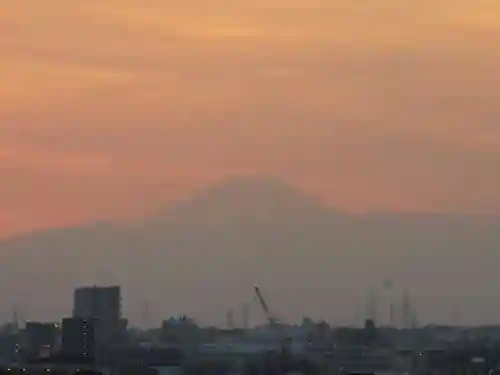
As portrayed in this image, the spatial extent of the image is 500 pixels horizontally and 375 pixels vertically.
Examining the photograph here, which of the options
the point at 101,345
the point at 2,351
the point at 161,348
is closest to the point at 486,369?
the point at 101,345

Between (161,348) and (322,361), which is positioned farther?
(161,348)

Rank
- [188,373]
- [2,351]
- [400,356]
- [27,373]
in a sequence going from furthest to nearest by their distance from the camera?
[2,351] → [400,356] → [188,373] → [27,373]

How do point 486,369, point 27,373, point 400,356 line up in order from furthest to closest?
point 400,356 < point 486,369 < point 27,373

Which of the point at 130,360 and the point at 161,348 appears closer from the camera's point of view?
the point at 130,360

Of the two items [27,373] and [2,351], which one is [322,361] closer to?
[2,351]

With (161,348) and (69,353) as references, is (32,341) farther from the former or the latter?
(69,353)

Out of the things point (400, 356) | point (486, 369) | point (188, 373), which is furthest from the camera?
point (400, 356)

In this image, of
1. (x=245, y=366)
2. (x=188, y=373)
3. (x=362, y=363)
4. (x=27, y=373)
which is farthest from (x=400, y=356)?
(x=27, y=373)

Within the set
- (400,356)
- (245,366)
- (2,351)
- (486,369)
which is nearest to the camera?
(486,369)

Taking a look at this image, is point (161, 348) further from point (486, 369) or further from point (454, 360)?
point (486, 369)
